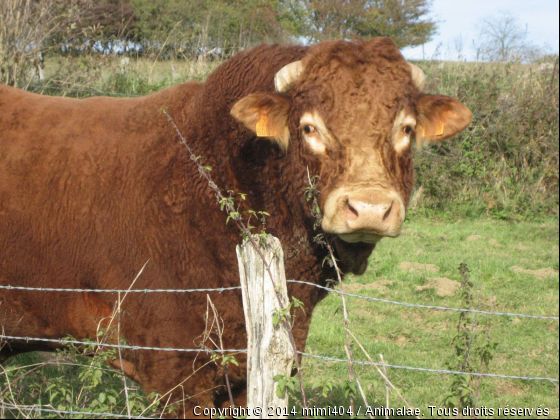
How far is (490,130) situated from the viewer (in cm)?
1098

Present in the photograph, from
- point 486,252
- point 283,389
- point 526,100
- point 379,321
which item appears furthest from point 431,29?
point 283,389

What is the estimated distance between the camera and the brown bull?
10.1 feet

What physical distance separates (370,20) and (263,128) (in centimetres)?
1697

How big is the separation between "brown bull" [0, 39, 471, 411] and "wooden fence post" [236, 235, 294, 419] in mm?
638

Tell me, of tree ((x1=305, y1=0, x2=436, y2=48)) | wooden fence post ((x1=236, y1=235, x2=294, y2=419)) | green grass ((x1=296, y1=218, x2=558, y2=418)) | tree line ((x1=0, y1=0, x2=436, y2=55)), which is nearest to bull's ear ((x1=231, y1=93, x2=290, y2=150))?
wooden fence post ((x1=236, y1=235, x2=294, y2=419))

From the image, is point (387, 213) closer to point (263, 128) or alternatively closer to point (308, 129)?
point (308, 129)

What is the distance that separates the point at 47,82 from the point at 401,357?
21.8 feet

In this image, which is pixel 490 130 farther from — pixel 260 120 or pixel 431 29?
pixel 431 29

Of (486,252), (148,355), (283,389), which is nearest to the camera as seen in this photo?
(283,389)

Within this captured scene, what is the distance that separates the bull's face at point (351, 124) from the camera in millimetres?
2756

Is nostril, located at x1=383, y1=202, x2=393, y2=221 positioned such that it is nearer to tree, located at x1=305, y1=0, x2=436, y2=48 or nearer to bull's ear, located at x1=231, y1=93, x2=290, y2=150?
bull's ear, located at x1=231, y1=93, x2=290, y2=150

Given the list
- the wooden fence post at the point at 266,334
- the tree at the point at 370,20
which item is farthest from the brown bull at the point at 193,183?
the tree at the point at 370,20

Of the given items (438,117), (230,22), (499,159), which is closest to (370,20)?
(230,22)

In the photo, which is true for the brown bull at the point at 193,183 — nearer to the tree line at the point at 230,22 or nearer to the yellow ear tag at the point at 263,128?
the yellow ear tag at the point at 263,128
